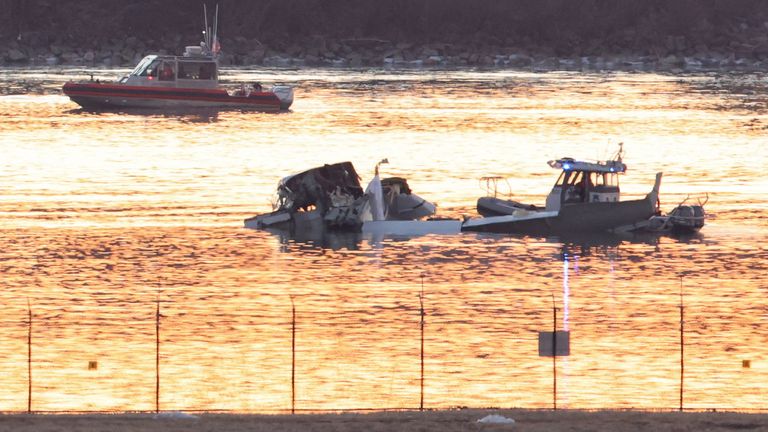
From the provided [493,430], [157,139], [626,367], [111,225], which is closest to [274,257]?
[111,225]

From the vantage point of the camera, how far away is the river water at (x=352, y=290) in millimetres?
30531

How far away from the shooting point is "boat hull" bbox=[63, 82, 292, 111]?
111375mm

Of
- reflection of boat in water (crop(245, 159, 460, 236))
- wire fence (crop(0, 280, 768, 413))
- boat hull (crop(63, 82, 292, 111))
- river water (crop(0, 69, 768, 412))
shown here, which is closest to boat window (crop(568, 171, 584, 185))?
river water (crop(0, 69, 768, 412))

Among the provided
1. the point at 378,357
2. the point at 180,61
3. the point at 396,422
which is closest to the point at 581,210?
the point at 378,357

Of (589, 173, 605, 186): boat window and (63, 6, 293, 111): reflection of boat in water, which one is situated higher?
(63, 6, 293, 111): reflection of boat in water

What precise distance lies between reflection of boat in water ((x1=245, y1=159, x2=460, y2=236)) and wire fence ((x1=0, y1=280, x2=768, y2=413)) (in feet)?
45.4

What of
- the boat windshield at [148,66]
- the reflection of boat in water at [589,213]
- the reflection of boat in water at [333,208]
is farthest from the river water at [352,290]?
the boat windshield at [148,66]

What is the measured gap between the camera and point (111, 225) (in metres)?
55.7

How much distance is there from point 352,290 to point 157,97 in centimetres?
7131

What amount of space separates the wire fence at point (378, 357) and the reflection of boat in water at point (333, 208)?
45.4ft

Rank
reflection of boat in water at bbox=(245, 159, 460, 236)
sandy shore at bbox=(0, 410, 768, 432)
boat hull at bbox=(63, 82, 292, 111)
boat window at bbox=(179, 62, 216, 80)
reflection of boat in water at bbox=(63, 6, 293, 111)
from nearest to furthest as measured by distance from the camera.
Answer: sandy shore at bbox=(0, 410, 768, 432) < reflection of boat in water at bbox=(245, 159, 460, 236) < boat hull at bbox=(63, 82, 292, 111) < reflection of boat in water at bbox=(63, 6, 293, 111) < boat window at bbox=(179, 62, 216, 80)

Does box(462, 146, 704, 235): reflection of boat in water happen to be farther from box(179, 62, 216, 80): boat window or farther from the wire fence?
box(179, 62, 216, 80): boat window

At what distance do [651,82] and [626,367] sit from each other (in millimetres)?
140889

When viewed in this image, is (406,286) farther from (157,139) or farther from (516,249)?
(157,139)
